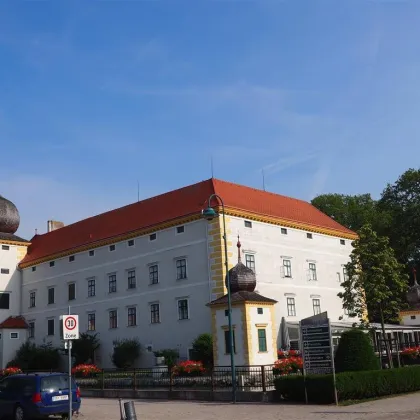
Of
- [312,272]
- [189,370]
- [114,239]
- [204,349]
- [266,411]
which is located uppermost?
[114,239]

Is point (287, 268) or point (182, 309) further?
point (287, 268)

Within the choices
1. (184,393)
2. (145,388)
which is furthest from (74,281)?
(184,393)

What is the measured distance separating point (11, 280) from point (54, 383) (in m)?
34.1

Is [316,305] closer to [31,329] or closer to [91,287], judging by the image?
[91,287]

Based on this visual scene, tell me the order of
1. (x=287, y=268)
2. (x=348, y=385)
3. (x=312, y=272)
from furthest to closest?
(x=312, y=272), (x=287, y=268), (x=348, y=385)

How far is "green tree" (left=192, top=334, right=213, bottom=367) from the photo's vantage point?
3291 cm

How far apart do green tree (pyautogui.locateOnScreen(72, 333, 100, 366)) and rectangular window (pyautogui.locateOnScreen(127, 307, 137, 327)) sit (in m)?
3.17

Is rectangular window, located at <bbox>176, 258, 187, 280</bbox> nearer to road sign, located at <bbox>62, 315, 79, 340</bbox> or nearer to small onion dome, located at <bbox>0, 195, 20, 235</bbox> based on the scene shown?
small onion dome, located at <bbox>0, 195, 20, 235</bbox>

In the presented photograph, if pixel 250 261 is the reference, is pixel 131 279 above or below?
below

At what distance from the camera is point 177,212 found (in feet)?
129

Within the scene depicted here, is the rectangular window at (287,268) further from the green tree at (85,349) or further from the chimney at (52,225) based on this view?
the chimney at (52,225)

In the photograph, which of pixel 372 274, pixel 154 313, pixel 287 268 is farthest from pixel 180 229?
pixel 372 274

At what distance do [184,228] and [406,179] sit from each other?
3245cm

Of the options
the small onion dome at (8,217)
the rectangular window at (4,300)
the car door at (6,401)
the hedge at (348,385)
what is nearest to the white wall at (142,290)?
the rectangular window at (4,300)
